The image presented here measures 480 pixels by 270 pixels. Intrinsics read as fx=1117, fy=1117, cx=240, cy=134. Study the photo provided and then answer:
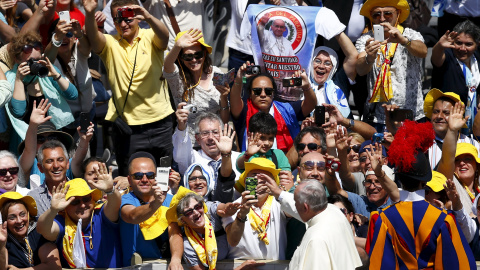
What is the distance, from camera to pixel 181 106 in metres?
10.5

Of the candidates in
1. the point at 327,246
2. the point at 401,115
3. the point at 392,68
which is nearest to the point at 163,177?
the point at 327,246

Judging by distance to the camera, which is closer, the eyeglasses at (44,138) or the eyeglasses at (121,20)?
the eyeglasses at (44,138)

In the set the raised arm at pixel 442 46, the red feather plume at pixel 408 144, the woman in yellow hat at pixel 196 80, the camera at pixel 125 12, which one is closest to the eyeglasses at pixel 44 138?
the woman in yellow hat at pixel 196 80

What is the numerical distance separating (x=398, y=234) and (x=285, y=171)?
6.35 ft

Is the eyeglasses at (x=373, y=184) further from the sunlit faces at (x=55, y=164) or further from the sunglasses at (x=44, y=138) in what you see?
the sunglasses at (x=44, y=138)

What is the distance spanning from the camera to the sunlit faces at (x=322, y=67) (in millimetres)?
11664

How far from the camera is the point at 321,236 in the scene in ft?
26.9

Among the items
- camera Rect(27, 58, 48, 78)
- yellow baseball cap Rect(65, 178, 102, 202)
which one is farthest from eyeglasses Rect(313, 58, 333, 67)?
yellow baseball cap Rect(65, 178, 102, 202)

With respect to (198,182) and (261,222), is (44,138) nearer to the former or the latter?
(198,182)

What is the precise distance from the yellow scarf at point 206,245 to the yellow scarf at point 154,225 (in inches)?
9.0

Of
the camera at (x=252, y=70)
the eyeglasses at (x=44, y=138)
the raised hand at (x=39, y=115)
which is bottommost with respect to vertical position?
the eyeglasses at (x=44, y=138)

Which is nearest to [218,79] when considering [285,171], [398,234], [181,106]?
[181,106]

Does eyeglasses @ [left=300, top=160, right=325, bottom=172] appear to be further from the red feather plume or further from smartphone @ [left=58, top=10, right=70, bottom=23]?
smartphone @ [left=58, top=10, right=70, bottom=23]

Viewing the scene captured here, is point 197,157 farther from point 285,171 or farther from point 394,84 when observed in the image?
point 394,84
